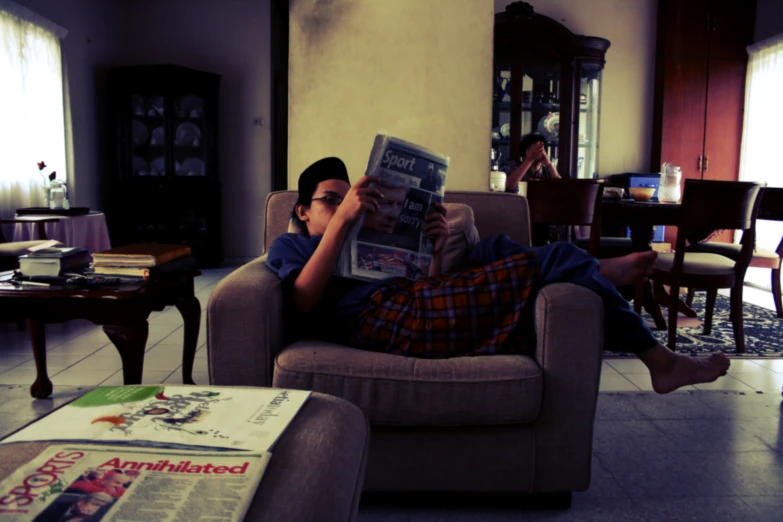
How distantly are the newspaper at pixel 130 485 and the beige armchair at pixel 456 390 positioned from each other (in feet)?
2.28

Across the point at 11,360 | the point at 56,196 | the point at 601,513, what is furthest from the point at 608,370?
the point at 56,196

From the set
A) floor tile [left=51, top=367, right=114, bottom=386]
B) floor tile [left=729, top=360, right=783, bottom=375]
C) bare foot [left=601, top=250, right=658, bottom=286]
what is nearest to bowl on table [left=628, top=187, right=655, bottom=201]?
floor tile [left=729, top=360, right=783, bottom=375]

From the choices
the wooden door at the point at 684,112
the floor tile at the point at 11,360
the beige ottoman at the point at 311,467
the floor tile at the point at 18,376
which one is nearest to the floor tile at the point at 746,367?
the beige ottoman at the point at 311,467

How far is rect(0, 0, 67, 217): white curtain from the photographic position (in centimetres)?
410

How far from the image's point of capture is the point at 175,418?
81 cm

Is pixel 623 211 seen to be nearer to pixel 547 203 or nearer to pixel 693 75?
pixel 547 203

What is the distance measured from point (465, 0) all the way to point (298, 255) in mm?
1501

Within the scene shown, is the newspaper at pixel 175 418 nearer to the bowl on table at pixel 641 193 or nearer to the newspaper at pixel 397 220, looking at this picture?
the newspaper at pixel 397 220

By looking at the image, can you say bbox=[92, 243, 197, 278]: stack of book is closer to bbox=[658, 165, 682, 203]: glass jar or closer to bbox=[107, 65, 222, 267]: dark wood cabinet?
bbox=[658, 165, 682, 203]: glass jar

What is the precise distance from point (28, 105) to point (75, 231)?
1210mm

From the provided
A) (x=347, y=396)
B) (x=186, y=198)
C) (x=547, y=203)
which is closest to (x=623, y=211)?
(x=547, y=203)

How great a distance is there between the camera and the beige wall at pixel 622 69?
5.76 metres

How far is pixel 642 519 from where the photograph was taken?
4.78 feet

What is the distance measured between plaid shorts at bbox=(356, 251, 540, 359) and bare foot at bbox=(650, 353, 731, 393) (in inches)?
15.6
